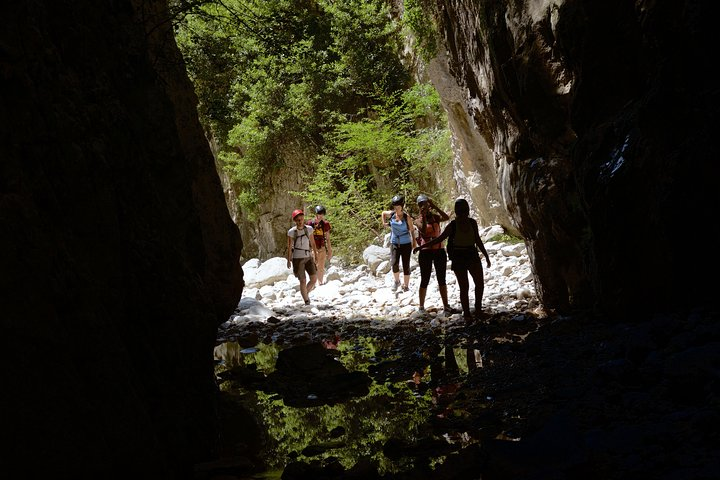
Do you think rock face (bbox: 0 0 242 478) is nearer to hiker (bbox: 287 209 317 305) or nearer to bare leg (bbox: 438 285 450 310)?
bare leg (bbox: 438 285 450 310)

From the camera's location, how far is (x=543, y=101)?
6902 millimetres

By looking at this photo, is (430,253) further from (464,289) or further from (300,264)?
(300,264)

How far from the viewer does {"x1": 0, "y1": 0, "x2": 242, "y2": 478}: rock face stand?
8.44ft

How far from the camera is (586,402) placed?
3.70 meters

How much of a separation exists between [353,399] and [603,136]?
3.54m

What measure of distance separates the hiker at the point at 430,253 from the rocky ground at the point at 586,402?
148cm

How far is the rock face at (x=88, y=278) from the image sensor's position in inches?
101

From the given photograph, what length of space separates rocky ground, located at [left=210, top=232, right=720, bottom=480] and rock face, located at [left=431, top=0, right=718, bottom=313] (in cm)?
51

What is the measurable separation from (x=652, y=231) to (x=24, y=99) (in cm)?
473

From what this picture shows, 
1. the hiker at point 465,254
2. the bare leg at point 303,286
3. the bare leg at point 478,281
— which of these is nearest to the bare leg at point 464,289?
the hiker at point 465,254

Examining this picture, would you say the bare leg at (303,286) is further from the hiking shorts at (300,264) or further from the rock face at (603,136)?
the rock face at (603,136)

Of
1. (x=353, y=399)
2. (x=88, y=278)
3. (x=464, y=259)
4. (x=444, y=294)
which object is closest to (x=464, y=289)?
(x=464, y=259)

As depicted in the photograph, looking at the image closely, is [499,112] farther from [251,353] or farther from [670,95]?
[251,353]

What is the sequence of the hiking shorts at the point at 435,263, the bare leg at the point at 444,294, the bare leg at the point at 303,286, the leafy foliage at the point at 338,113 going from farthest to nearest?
the leafy foliage at the point at 338,113 < the bare leg at the point at 303,286 < the bare leg at the point at 444,294 < the hiking shorts at the point at 435,263
